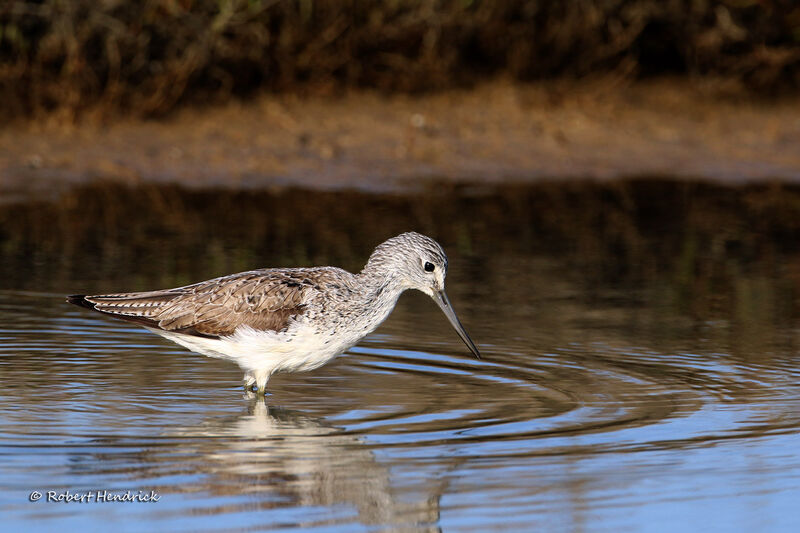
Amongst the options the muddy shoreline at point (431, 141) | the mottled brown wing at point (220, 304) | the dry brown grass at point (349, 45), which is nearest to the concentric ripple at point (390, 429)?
the mottled brown wing at point (220, 304)

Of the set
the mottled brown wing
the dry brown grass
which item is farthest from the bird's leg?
the dry brown grass

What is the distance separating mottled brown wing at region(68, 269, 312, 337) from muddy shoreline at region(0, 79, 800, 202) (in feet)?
16.5

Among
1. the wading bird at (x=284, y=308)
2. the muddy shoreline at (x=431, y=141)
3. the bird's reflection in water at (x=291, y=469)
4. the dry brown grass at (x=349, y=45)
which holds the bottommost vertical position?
the bird's reflection in water at (x=291, y=469)

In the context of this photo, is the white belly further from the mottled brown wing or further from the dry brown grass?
the dry brown grass

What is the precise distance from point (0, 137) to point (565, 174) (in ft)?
16.7

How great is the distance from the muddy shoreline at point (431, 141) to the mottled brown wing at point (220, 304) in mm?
5042

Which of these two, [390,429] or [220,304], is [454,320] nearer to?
[220,304]

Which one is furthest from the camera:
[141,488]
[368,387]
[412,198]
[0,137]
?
[0,137]

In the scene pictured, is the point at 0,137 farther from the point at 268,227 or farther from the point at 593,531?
the point at 593,531

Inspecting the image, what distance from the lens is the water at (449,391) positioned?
5266 millimetres

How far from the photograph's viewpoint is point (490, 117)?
48.1ft

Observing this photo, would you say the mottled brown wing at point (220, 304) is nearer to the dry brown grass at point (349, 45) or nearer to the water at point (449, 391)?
the water at point (449, 391)

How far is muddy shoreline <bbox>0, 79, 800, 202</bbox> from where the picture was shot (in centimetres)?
1312

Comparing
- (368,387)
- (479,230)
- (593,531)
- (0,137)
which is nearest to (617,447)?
(593,531)
